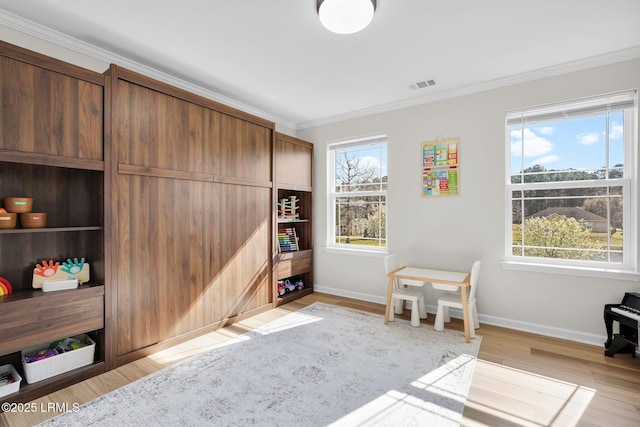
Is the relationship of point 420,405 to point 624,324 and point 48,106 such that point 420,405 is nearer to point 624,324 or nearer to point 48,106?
point 624,324

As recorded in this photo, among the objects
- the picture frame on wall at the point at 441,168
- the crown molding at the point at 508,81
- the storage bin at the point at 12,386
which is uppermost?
the crown molding at the point at 508,81

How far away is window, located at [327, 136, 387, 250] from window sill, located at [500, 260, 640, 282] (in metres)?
1.54

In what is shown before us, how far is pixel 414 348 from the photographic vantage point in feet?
8.87

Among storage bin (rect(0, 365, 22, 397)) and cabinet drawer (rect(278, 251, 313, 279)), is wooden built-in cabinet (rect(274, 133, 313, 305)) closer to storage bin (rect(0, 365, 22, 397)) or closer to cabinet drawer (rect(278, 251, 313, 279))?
cabinet drawer (rect(278, 251, 313, 279))

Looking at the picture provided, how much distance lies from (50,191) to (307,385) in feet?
8.18

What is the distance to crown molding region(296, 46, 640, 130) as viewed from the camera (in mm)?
2665

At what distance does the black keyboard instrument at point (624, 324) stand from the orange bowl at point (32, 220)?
177 inches

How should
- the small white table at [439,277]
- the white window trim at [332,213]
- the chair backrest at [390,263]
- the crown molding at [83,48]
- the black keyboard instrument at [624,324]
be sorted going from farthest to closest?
the white window trim at [332,213]
the chair backrest at [390,263]
the small white table at [439,277]
the black keyboard instrument at [624,324]
the crown molding at [83,48]

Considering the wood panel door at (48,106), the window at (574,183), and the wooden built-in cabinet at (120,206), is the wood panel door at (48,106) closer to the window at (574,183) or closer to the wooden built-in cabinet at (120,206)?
the wooden built-in cabinet at (120,206)

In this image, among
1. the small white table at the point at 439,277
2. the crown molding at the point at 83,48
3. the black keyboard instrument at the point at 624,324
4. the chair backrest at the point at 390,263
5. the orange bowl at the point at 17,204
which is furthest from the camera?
the chair backrest at the point at 390,263

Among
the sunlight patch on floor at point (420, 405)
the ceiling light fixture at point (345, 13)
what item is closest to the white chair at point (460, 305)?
the sunlight patch on floor at point (420, 405)

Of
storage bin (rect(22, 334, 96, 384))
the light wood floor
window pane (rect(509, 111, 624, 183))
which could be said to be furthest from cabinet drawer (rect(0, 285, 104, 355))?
window pane (rect(509, 111, 624, 183))

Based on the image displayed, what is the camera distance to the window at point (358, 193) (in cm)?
414

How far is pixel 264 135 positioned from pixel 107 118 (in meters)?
1.70
